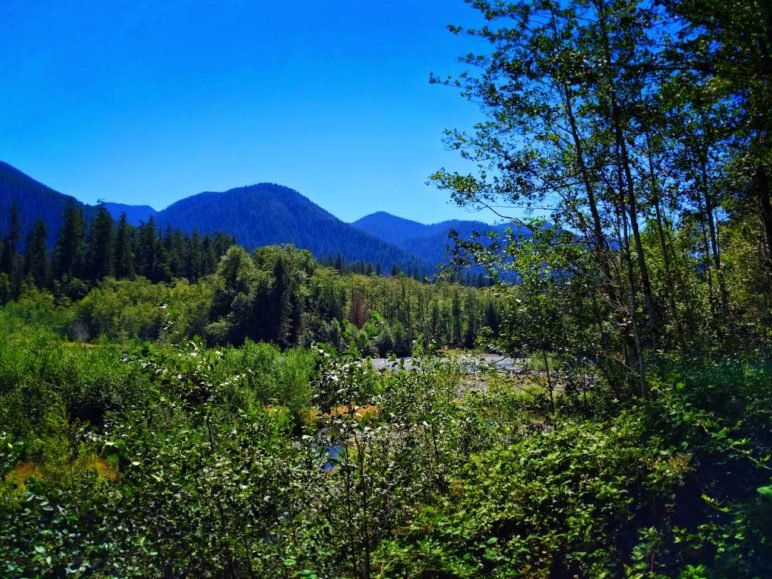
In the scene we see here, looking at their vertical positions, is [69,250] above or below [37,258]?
above

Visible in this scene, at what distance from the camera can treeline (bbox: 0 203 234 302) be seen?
93.8m

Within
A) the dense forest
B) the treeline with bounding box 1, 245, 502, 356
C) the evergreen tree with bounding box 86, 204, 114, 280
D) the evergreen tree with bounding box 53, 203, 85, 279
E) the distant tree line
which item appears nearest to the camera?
the dense forest

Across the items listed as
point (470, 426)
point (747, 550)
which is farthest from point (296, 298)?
point (747, 550)

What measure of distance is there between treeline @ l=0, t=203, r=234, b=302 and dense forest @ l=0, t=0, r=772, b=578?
97113mm

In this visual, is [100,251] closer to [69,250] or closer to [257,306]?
[69,250]

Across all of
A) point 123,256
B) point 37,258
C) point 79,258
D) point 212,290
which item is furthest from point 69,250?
point 212,290

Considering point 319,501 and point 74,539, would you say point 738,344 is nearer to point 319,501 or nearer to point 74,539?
point 319,501

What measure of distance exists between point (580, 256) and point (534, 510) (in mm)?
4254

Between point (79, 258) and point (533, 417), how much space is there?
357ft

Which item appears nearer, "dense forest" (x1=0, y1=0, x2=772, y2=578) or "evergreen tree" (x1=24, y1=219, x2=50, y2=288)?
"dense forest" (x1=0, y1=0, x2=772, y2=578)

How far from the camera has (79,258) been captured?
100m

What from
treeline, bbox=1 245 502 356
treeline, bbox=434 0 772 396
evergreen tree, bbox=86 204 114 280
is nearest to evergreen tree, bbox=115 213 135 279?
evergreen tree, bbox=86 204 114 280

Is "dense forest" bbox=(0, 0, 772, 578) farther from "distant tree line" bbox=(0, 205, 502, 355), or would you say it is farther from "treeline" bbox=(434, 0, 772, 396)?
"distant tree line" bbox=(0, 205, 502, 355)

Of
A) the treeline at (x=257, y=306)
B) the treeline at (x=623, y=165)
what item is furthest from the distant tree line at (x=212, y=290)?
the treeline at (x=623, y=165)
